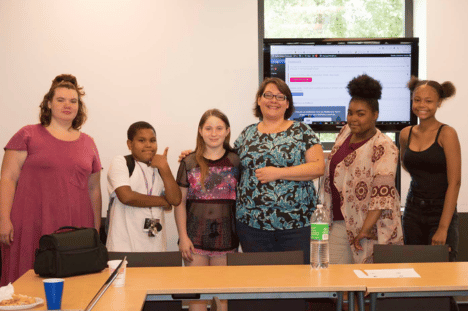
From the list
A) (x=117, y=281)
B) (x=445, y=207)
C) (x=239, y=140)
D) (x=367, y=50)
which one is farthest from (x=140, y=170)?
(x=367, y=50)

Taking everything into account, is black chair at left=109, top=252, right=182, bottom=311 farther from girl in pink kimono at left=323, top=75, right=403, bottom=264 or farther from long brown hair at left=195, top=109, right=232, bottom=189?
girl in pink kimono at left=323, top=75, right=403, bottom=264

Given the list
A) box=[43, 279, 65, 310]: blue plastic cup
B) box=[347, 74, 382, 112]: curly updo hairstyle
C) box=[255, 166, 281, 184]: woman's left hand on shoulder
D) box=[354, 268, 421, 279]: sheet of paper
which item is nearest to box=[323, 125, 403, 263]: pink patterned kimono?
box=[347, 74, 382, 112]: curly updo hairstyle

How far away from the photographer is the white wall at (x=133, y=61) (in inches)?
182

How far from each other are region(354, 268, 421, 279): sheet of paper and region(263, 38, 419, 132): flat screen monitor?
2061mm

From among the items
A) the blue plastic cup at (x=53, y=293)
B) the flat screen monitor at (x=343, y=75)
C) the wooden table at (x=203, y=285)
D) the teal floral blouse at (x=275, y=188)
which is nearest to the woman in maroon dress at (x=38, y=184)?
the wooden table at (x=203, y=285)

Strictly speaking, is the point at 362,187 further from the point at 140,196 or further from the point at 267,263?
the point at 140,196

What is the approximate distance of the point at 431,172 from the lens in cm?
352

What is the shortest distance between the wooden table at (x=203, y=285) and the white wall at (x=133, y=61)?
6.86 feet

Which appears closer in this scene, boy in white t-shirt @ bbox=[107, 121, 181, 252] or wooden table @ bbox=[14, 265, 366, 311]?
wooden table @ bbox=[14, 265, 366, 311]

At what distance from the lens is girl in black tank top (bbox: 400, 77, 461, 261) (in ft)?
11.3

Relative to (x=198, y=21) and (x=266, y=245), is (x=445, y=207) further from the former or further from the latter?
(x=198, y=21)

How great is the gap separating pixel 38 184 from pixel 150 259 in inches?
39.4

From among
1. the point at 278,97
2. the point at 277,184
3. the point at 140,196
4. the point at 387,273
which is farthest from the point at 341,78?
the point at 387,273

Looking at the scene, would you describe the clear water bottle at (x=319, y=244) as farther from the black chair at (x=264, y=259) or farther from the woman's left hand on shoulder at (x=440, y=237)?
the woman's left hand on shoulder at (x=440, y=237)
